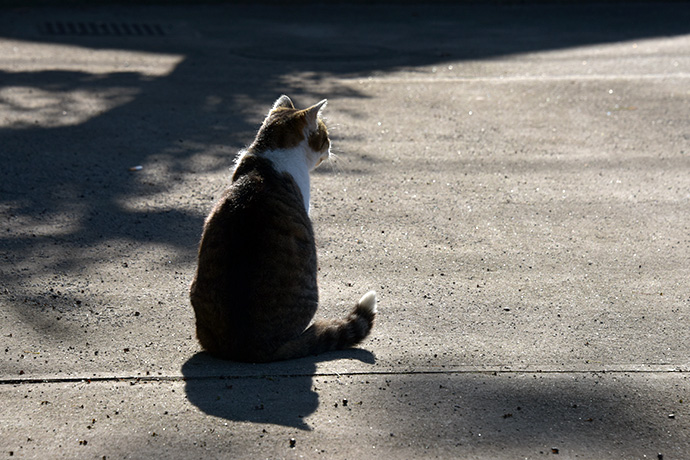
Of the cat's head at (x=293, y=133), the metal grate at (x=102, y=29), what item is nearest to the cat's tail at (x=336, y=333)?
the cat's head at (x=293, y=133)

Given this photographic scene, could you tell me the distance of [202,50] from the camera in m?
10.3

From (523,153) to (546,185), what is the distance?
2.41 ft

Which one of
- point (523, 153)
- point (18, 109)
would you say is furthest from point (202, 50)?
point (523, 153)

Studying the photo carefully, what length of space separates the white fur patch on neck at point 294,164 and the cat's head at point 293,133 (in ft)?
0.09

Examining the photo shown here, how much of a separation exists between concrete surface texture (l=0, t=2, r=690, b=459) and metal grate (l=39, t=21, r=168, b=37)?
0.98 feet

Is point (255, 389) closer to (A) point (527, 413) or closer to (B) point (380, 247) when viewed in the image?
(A) point (527, 413)

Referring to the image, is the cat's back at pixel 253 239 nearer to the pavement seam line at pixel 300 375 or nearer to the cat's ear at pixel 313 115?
the pavement seam line at pixel 300 375

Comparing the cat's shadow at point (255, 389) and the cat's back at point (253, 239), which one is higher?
the cat's back at point (253, 239)

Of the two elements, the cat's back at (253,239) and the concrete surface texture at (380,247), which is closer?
the concrete surface texture at (380,247)

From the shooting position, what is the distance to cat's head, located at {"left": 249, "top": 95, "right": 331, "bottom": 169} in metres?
4.35

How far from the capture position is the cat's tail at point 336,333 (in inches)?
149

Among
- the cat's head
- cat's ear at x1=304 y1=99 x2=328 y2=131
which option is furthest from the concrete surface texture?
cat's ear at x1=304 y1=99 x2=328 y2=131

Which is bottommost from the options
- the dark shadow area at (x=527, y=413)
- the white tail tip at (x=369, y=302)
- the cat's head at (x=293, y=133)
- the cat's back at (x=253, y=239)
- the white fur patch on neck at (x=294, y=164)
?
the dark shadow area at (x=527, y=413)

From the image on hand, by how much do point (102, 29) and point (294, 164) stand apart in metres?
8.02
